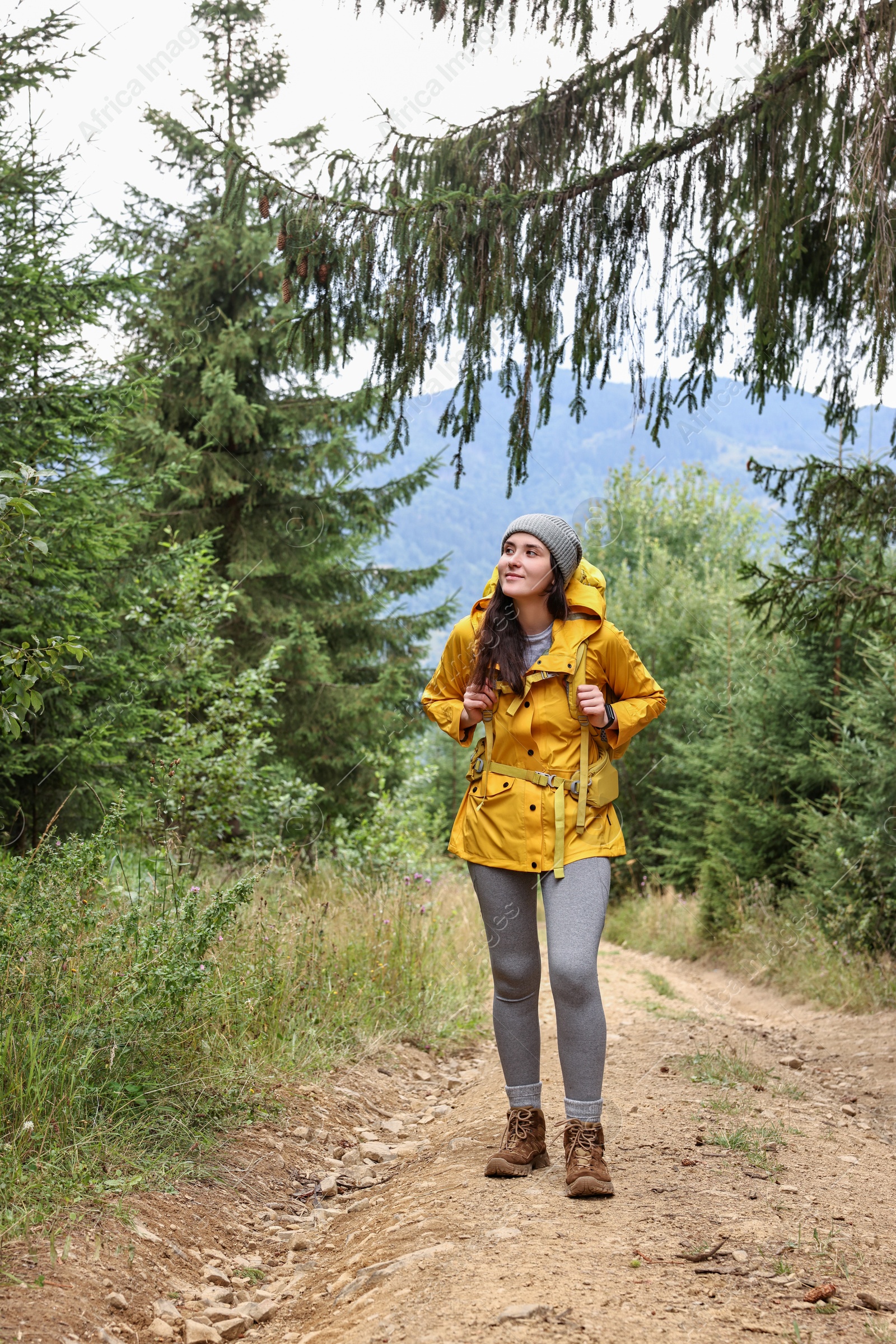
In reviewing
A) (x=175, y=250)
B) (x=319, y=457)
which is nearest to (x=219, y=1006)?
(x=319, y=457)

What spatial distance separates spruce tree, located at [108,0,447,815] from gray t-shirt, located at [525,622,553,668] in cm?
1025

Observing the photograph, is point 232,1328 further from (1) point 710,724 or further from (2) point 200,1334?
(1) point 710,724

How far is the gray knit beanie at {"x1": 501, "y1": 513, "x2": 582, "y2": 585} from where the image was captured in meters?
3.65

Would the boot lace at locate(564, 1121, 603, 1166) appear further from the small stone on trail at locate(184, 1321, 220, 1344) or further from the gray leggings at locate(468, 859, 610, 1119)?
the small stone on trail at locate(184, 1321, 220, 1344)

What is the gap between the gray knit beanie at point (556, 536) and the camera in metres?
3.65

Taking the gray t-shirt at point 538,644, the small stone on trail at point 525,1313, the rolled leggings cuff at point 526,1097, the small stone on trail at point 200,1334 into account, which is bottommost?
the small stone on trail at point 200,1334

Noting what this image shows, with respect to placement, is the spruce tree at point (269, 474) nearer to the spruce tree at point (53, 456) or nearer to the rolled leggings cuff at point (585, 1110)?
the spruce tree at point (53, 456)

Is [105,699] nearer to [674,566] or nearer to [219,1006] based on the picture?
[219,1006]

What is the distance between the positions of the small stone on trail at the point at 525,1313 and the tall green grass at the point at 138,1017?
4.49 feet

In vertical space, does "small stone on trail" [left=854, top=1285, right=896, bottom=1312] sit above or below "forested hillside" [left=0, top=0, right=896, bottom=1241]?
below

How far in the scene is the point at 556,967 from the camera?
3.37m


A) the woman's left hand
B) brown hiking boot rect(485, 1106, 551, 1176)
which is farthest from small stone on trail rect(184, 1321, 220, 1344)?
the woman's left hand

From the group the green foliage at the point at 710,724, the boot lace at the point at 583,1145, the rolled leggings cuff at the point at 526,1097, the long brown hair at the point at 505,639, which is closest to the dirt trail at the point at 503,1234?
the boot lace at the point at 583,1145

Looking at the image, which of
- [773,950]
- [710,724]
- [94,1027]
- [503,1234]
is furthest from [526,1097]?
[710,724]
